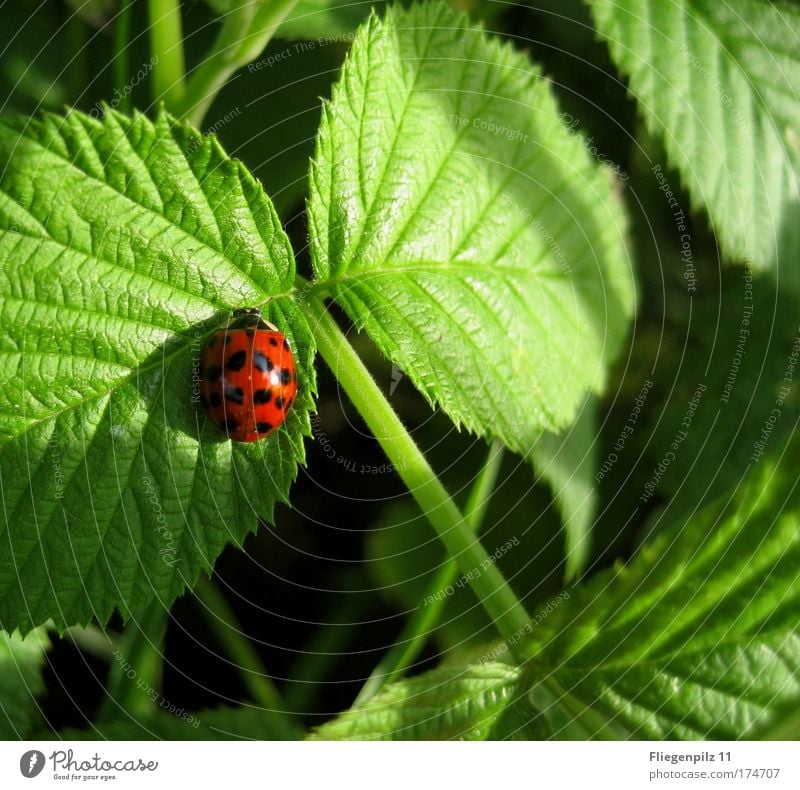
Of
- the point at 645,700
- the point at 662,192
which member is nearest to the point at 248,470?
the point at 645,700

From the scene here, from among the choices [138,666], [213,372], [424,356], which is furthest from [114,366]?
[138,666]

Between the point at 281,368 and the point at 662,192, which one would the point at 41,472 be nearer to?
the point at 281,368

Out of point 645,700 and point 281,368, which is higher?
point 281,368

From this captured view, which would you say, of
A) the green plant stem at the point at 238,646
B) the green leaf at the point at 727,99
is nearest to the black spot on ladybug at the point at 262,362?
the green plant stem at the point at 238,646

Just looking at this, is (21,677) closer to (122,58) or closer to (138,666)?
(138,666)

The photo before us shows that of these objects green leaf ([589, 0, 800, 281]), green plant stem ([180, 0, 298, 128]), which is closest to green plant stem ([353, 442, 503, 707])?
green leaf ([589, 0, 800, 281])

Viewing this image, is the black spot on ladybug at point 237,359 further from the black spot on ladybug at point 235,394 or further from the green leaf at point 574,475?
the green leaf at point 574,475

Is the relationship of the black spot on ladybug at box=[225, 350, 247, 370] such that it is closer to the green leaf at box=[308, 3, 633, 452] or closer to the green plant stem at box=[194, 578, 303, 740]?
the green leaf at box=[308, 3, 633, 452]
